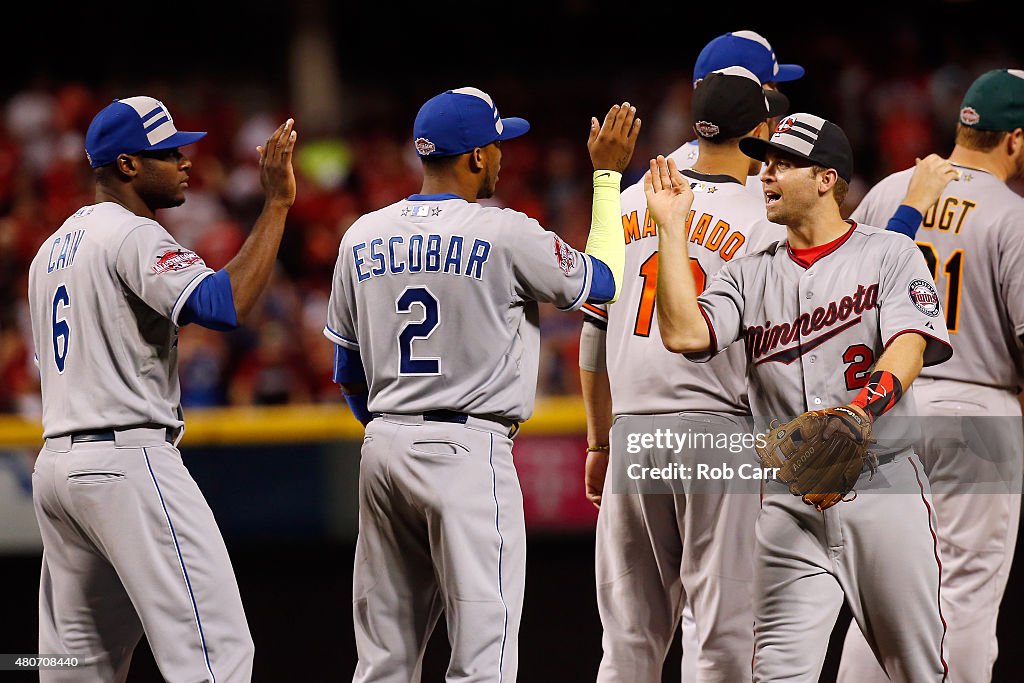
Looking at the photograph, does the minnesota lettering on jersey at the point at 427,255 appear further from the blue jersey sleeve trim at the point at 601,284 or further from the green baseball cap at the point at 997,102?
the green baseball cap at the point at 997,102

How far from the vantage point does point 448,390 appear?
3.87 metres

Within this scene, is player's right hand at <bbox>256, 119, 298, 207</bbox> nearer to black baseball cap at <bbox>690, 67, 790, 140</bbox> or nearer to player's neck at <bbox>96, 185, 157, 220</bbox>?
player's neck at <bbox>96, 185, 157, 220</bbox>

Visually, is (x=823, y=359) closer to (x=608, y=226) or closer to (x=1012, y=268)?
(x=608, y=226)

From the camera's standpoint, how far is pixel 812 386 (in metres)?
3.72

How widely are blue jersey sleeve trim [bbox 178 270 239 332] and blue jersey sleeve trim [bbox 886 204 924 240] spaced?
2094 millimetres

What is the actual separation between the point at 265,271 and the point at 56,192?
33.3 ft

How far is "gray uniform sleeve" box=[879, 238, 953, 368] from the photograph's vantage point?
3.64 metres

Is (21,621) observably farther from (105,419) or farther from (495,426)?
(495,426)

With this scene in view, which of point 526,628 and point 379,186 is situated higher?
point 379,186

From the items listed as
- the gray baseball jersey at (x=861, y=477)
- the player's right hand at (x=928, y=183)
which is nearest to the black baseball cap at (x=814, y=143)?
the gray baseball jersey at (x=861, y=477)

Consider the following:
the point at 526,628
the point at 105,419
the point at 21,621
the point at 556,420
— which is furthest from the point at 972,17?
the point at 105,419

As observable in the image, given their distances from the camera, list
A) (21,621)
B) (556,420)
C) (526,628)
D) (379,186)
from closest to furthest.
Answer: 1. (526,628)
2. (21,621)
3. (556,420)
4. (379,186)

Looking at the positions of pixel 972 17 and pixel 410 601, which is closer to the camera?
pixel 410 601

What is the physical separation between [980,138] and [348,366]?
8.62ft
